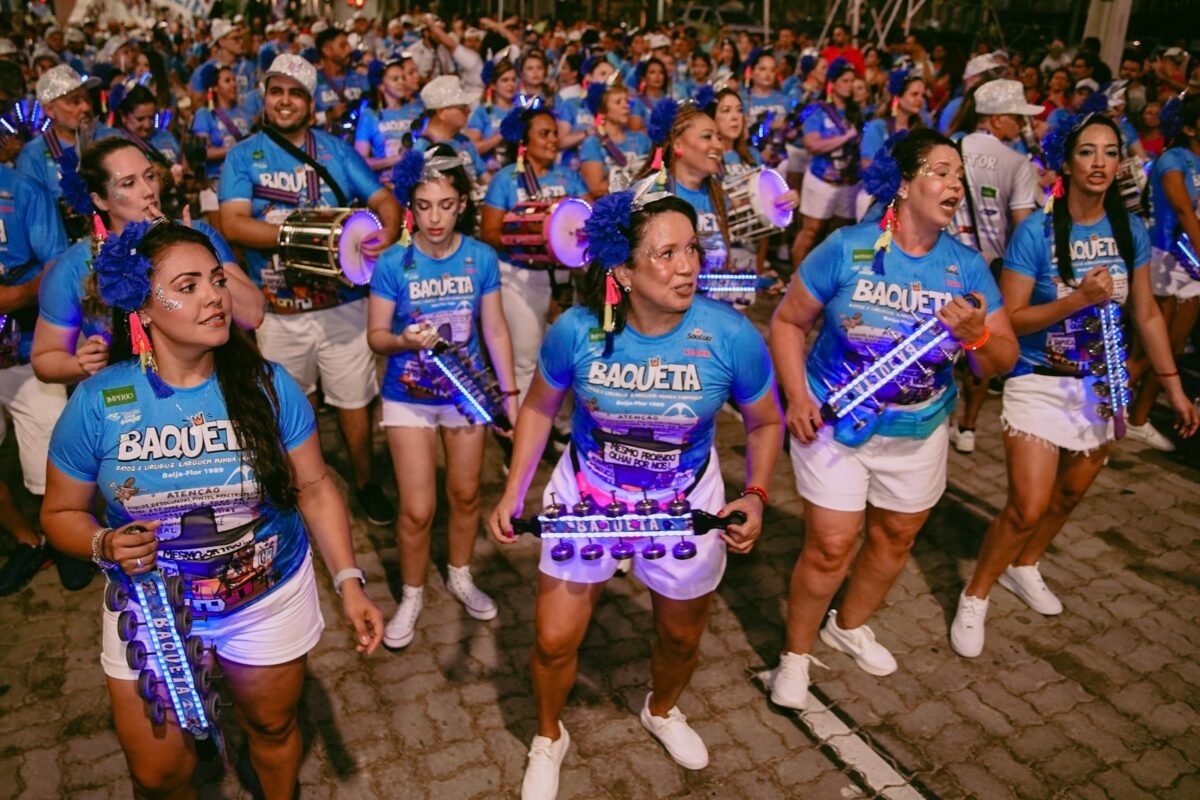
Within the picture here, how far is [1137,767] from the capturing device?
13.9ft

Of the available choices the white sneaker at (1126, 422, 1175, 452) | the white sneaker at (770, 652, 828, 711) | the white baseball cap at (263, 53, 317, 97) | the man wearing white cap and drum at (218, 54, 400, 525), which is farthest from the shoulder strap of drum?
the white sneaker at (1126, 422, 1175, 452)

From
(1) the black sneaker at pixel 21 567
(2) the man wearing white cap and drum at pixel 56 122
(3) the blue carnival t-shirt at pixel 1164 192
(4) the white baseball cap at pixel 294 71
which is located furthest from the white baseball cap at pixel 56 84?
(3) the blue carnival t-shirt at pixel 1164 192

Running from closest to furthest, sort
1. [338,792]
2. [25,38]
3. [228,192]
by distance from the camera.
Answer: [338,792]
[228,192]
[25,38]

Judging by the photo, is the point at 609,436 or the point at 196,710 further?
the point at 609,436

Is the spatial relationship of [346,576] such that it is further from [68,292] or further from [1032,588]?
[1032,588]

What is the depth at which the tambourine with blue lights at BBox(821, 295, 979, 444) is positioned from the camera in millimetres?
3957

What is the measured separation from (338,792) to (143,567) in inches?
67.1

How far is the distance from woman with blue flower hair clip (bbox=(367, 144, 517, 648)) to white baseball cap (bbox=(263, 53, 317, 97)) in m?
1.30

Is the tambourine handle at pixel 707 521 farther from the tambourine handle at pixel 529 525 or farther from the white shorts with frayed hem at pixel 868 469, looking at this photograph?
the white shorts with frayed hem at pixel 868 469

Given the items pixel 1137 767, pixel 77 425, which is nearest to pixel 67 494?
pixel 77 425

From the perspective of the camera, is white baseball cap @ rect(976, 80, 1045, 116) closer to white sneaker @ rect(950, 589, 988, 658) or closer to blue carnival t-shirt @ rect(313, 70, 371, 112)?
white sneaker @ rect(950, 589, 988, 658)

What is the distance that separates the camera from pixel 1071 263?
469cm

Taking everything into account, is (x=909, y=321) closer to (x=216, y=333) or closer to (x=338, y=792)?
(x=216, y=333)

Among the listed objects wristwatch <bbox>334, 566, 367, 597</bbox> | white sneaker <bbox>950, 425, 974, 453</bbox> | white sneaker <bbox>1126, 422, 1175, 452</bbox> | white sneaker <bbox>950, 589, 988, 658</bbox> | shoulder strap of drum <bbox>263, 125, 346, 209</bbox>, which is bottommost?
white sneaker <bbox>1126, 422, 1175, 452</bbox>
